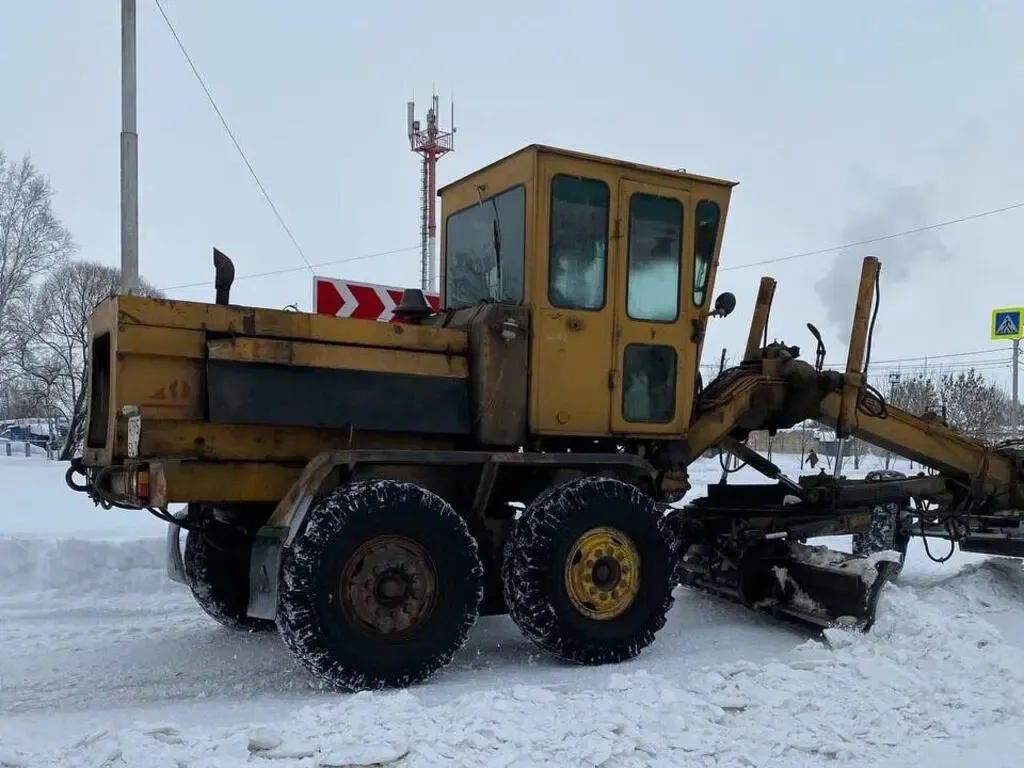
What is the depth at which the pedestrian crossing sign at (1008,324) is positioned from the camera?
A: 601 inches

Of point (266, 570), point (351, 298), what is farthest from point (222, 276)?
point (351, 298)

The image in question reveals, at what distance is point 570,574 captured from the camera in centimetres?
548

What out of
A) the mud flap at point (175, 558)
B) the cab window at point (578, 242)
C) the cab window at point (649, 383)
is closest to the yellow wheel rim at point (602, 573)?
the cab window at point (649, 383)

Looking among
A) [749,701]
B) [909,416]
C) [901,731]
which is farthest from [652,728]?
[909,416]

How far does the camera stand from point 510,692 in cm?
461

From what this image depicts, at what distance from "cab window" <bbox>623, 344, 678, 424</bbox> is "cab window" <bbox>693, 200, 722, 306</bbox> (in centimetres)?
48

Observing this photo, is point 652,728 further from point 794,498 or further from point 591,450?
point 794,498

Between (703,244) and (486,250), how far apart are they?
1495mm

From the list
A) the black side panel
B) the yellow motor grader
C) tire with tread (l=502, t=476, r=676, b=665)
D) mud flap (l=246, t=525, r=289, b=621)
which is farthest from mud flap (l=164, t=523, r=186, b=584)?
tire with tread (l=502, t=476, r=676, b=665)

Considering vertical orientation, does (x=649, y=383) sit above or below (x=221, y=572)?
above

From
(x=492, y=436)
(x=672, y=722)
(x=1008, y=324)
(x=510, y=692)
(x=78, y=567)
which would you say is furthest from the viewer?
(x=1008, y=324)

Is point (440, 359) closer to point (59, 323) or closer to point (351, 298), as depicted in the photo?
point (351, 298)

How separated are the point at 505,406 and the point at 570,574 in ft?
3.51

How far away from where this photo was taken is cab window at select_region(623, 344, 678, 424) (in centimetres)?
601
